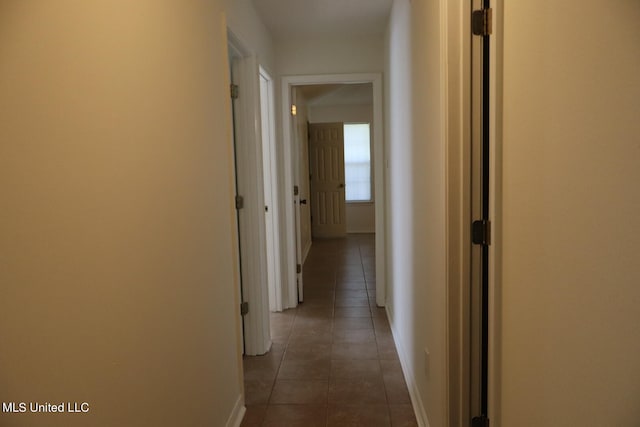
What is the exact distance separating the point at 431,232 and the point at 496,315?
0.75 meters

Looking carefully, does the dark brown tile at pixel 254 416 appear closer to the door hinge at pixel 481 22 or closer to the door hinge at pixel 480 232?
the door hinge at pixel 480 232

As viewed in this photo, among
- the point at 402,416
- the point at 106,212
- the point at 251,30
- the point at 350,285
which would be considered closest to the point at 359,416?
the point at 402,416

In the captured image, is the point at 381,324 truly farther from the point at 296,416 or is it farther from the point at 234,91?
the point at 234,91

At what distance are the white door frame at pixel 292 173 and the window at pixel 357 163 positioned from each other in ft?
14.7

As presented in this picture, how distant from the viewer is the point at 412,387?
2.74 m

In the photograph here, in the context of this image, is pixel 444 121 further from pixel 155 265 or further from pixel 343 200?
pixel 343 200

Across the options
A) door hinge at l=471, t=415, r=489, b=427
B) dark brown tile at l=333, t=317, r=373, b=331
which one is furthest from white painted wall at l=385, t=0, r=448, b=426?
dark brown tile at l=333, t=317, r=373, b=331

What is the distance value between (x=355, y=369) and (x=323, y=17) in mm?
2653

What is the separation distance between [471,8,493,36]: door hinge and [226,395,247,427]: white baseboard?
209 centimetres

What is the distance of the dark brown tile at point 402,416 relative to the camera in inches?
97.9

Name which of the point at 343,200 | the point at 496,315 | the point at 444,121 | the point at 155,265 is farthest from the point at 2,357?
the point at 343,200

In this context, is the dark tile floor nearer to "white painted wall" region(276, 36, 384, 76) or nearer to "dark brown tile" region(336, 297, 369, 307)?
"dark brown tile" region(336, 297, 369, 307)

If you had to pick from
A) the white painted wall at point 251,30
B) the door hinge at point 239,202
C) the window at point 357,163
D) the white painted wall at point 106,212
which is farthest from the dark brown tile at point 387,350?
the window at point 357,163

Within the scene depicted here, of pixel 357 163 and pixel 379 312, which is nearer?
pixel 379 312
